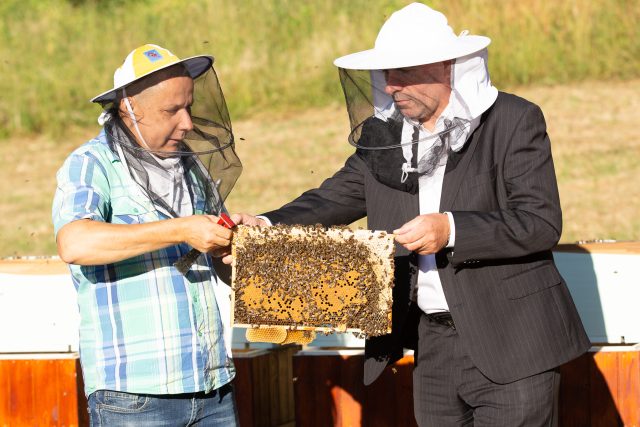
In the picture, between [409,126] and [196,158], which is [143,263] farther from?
[409,126]

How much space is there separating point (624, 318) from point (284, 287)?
8.00 feet

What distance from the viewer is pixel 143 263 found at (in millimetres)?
3863

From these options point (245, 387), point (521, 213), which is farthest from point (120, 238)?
point (245, 387)

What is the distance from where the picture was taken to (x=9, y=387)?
5641 mm

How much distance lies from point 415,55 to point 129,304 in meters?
1.32

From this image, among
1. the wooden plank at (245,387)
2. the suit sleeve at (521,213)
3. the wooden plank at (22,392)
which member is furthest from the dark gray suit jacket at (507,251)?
the wooden plank at (22,392)

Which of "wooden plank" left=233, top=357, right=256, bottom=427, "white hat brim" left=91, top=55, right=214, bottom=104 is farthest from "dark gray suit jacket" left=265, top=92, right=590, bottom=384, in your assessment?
"wooden plank" left=233, top=357, right=256, bottom=427

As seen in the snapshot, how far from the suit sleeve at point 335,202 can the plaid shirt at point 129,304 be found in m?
0.68

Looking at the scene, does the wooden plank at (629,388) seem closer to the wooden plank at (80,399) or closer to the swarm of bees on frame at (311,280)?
the swarm of bees on frame at (311,280)

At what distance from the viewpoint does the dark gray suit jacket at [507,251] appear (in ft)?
12.7

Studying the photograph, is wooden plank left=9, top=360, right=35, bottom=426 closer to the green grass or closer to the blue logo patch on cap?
the blue logo patch on cap

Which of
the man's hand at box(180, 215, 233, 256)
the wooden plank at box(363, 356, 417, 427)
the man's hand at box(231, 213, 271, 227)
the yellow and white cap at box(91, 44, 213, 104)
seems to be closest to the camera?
the man's hand at box(180, 215, 233, 256)

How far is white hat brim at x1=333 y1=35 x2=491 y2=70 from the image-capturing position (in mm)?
3855

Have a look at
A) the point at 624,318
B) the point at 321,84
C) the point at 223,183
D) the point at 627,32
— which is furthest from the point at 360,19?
the point at 223,183
